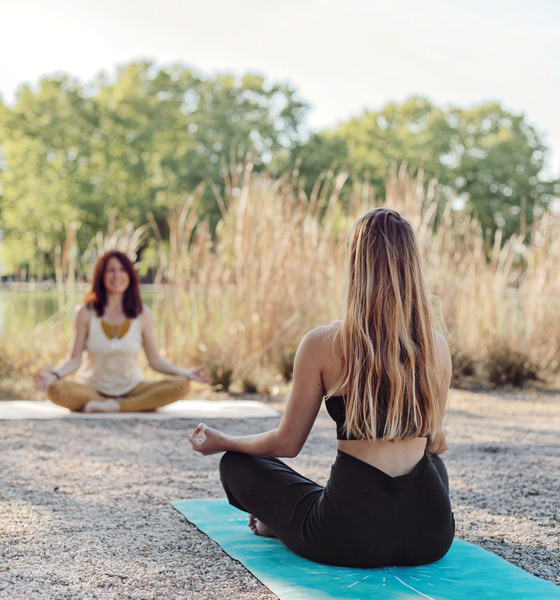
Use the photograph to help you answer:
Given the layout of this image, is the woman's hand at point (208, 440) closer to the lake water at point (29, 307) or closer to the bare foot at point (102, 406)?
the bare foot at point (102, 406)

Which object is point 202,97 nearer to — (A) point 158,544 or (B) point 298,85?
(B) point 298,85

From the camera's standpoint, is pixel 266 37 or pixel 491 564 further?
pixel 266 37

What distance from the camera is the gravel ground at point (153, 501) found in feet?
6.06

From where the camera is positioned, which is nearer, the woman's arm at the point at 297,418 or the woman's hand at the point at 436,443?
the woman's arm at the point at 297,418

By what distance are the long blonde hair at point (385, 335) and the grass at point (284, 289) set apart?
377 centimetres

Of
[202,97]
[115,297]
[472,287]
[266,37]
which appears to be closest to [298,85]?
[202,97]

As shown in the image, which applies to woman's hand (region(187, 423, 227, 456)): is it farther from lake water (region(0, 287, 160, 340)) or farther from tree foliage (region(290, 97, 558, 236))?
tree foliage (region(290, 97, 558, 236))

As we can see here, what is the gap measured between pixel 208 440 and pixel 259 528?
0.36m

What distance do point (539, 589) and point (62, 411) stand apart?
3.27 metres

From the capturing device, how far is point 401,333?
173 cm

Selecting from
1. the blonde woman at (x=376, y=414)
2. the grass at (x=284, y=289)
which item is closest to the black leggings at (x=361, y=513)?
the blonde woman at (x=376, y=414)

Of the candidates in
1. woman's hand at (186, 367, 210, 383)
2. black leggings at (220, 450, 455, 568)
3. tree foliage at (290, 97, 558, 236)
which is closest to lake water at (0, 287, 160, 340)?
woman's hand at (186, 367, 210, 383)

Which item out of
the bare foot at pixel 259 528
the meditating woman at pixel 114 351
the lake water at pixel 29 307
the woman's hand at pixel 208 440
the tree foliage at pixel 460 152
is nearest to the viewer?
the woman's hand at pixel 208 440

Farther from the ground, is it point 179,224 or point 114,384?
point 179,224
